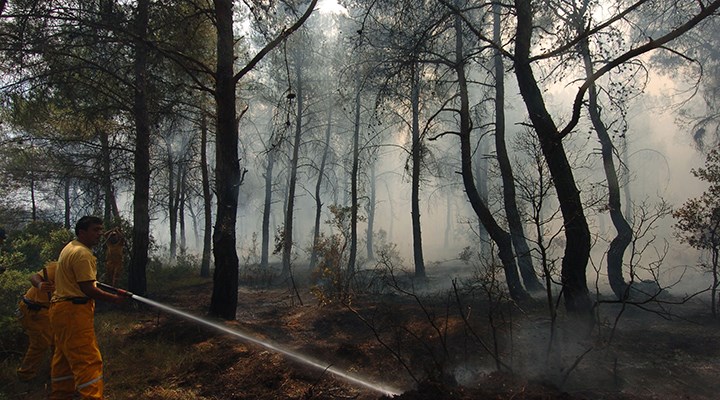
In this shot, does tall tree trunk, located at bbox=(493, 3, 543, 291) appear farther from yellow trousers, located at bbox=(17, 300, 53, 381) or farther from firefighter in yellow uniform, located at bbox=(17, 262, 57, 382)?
yellow trousers, located at bbox=(17, 300, 53, 381)

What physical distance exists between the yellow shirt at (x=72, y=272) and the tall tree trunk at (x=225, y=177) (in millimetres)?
3154

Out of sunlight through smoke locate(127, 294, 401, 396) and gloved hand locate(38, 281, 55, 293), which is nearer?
sunlight through smoke locate(127, 294, 401, 396)

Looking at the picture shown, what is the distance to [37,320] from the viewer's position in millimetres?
5336

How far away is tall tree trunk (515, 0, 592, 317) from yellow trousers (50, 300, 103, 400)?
611 cm

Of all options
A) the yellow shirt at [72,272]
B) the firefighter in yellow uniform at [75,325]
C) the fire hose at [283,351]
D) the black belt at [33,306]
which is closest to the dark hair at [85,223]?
the firefighter in yellow uniform at [75,325]

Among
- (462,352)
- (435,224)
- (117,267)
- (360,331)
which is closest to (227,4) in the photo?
(360,331)

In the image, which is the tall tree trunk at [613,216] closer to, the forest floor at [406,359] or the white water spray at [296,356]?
the forest floor at [406,359]

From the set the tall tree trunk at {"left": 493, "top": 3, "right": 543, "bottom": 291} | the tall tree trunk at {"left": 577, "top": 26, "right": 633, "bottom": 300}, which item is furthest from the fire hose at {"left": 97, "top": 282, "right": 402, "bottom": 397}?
the tall tree trunk at {"left": 577, "top": 26, "right": 633, "bottom": 300}

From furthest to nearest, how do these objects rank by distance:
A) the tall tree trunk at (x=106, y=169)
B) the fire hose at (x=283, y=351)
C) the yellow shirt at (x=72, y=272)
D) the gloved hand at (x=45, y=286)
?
1. the tall tree trunk at (x=106, y=169)
2. the gloved hand at (x=45, y=286)
3. the fire hose at (x=283, y=351)
4. the yellow shirt at (x=72, y=272)

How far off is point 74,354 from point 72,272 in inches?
33.6

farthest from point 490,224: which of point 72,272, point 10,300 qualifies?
point 10,300

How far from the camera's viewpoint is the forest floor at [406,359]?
4555 mm

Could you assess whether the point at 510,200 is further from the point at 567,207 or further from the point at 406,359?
the point at 406,359

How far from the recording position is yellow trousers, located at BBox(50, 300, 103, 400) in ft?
13.0
